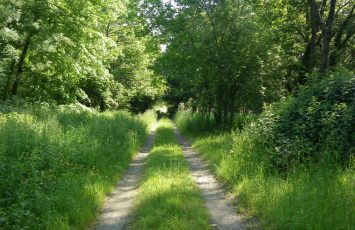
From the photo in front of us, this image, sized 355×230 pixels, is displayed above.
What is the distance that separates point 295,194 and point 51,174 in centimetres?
532

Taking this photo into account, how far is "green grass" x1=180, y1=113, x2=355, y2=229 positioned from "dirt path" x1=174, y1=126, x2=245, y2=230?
0.33 metres

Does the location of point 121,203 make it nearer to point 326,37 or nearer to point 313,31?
point 326,37

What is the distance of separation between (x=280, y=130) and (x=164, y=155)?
5227 mm

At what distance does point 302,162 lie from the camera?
29.7 ft

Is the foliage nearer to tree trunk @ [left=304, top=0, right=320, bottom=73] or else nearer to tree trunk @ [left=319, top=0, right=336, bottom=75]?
tree trunk @ [left=304, top=0, right=320, bottom=73]

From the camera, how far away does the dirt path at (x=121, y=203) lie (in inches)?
297

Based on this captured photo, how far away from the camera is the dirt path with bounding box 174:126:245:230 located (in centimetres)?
733

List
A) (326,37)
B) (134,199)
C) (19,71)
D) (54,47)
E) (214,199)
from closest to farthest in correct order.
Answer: (214,199) → (134,199) → (326,37) → (54,47) → (19,71)

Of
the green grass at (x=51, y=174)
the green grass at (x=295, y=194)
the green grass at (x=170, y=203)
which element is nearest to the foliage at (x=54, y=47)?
the green grass at (x=51, y=174)

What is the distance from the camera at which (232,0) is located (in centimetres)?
2062

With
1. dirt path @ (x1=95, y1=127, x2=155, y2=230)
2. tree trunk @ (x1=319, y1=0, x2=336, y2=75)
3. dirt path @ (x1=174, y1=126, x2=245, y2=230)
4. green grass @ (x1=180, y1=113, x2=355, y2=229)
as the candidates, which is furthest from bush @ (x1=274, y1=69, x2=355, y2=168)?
dirt path @ (x1=95, y1=127, x2=155, y2=230)

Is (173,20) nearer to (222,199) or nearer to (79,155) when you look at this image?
(79,155)

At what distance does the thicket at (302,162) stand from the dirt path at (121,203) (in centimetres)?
253

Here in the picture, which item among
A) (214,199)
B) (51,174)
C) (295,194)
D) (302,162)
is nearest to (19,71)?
(51,174)
